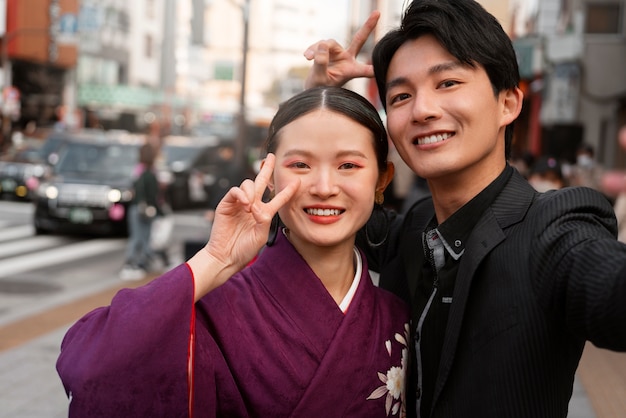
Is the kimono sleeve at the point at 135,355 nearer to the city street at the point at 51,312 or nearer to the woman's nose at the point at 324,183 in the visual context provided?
the woman's nose at the point at 324,183

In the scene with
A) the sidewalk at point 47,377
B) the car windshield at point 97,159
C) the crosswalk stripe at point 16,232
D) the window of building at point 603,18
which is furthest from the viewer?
the window of building at point 603,18

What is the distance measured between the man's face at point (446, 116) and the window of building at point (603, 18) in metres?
15.0

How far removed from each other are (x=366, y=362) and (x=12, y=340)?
17.6 feet

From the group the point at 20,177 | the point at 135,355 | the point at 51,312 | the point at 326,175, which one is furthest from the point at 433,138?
the point at 20,177

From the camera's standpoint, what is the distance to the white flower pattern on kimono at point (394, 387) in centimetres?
205

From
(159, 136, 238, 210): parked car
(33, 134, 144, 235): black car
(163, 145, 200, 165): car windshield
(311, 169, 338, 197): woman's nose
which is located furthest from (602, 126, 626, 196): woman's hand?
(163, 145, 200, 165): car windshield

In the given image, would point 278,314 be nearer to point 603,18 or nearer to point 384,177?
point 384,177

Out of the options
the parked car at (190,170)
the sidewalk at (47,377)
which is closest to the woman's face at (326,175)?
the sidewalk at (47,377)

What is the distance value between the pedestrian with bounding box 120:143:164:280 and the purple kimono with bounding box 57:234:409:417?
26.2ft

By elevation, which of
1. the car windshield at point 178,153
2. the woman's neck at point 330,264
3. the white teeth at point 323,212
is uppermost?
the white teeth at point 323,212

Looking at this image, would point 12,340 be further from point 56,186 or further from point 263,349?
point 56,186

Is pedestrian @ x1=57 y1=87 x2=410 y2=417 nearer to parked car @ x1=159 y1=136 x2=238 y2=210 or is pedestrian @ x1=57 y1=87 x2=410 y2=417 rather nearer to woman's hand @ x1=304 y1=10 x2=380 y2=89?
woman's hand @ x1=304 y1=10 x2=380 y2=89

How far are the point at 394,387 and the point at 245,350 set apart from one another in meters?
0.42

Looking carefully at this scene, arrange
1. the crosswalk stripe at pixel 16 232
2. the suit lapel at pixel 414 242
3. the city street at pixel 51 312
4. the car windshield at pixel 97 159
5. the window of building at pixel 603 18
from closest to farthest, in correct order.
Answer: the suit lapel at pixel 414 242 < the city street at pixel 51 312 < the crosswalk stripe at pixel 16 232 < the car windshield at pixel 97 159 < the window of building at pixel 603 18
